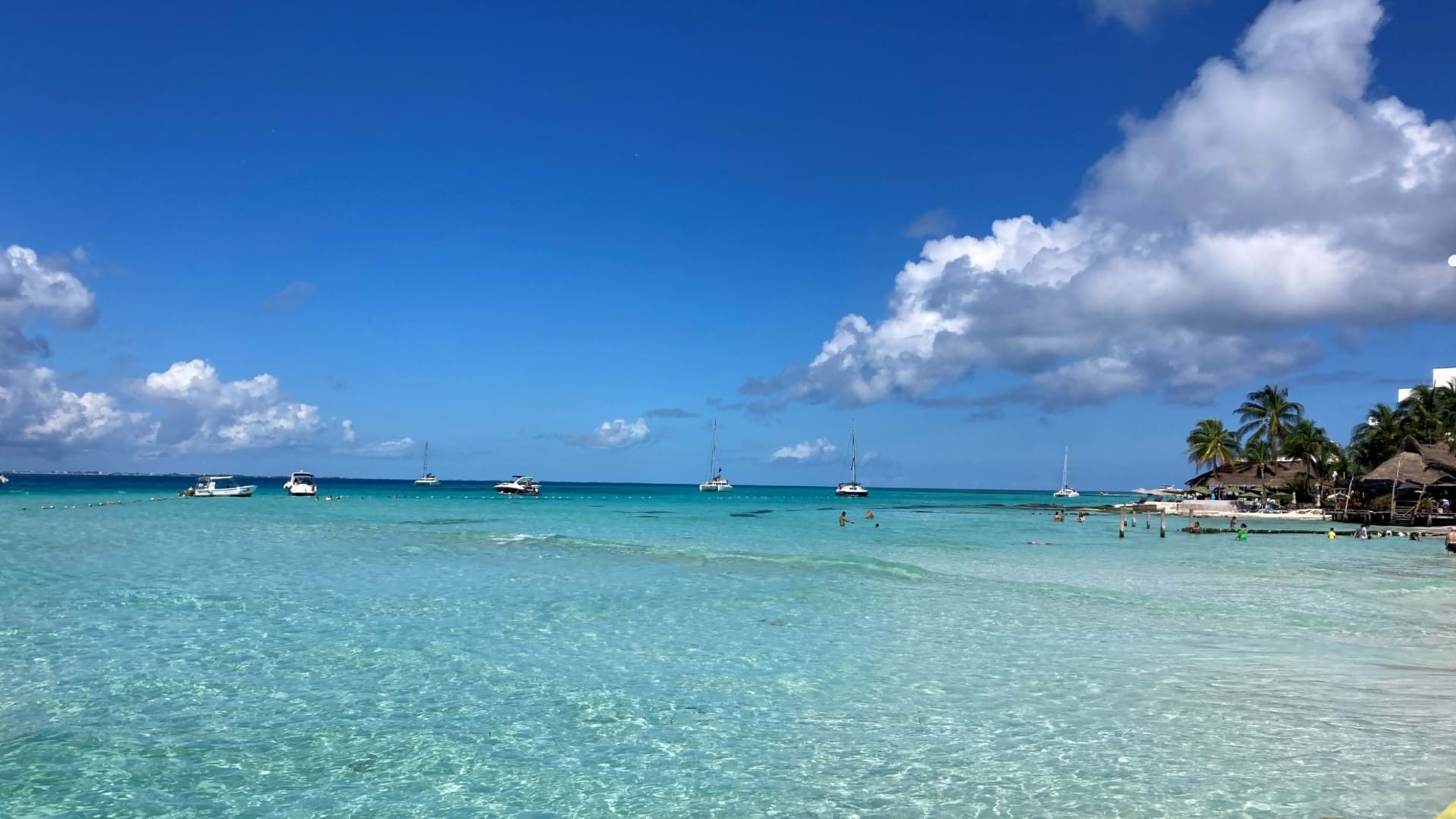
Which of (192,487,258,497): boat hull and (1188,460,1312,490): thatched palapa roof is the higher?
(1188,460,1312,490): thatched palapa roof

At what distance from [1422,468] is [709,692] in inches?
2274

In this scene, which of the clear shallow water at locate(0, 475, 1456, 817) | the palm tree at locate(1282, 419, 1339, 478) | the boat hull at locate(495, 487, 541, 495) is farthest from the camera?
the boat hull at locate(495, 487, 541, 495)

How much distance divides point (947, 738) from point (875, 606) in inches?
422

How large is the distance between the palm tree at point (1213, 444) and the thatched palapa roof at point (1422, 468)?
3765 centimetres

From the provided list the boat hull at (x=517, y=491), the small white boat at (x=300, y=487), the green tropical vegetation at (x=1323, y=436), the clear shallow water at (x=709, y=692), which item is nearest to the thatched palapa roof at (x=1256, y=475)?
the green tropical vegetation at (x=1323, y=436)

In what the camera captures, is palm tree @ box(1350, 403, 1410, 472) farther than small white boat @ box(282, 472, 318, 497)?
No

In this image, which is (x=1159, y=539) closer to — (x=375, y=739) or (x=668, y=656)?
(x=668, y=656)

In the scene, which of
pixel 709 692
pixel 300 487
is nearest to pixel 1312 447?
pixel 709 692

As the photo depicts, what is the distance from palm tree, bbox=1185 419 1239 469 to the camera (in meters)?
94.2

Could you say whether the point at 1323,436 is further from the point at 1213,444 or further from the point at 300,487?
the point at 300,487

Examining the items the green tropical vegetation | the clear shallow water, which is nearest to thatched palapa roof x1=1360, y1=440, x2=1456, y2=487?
the green tropical vegetation

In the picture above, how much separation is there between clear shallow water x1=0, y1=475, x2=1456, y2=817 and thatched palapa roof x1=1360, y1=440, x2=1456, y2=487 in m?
29.6

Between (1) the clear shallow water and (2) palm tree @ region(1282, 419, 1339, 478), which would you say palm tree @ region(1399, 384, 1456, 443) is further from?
(1) the clear shallow water

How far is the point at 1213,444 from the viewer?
94.2 m
